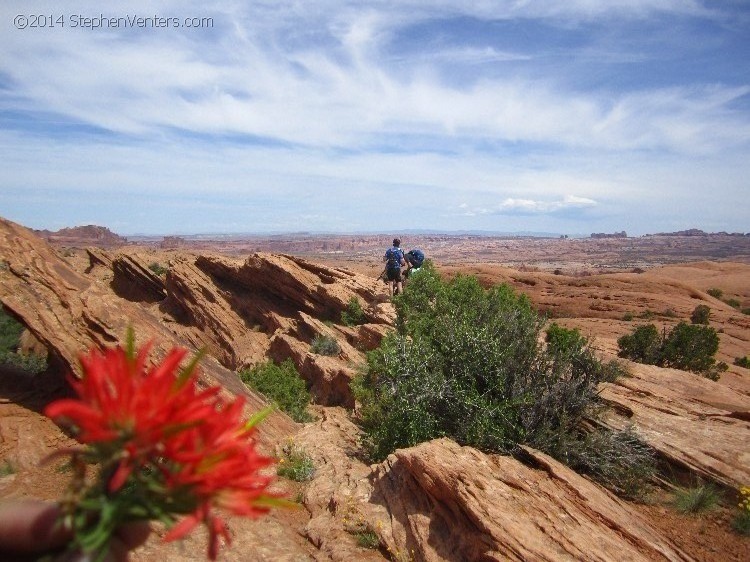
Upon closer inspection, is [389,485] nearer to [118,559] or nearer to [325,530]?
[325,530]

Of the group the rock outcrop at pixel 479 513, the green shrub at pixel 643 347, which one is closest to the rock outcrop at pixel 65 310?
the rock outcrop at pixel 479 513

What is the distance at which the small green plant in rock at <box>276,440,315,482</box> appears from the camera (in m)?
8.01

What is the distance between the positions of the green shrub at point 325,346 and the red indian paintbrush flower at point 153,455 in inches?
642

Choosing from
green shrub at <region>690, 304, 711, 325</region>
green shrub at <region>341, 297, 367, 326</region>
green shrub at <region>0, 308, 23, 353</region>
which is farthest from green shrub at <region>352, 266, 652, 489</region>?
green shrub at <region>690, 304, 711, 325</region>

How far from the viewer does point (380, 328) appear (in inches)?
690

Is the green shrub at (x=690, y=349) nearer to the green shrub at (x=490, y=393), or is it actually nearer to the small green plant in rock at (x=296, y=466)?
the green shrub at (x=490, y=393)

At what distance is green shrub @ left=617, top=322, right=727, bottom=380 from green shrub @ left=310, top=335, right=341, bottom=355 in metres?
9.98

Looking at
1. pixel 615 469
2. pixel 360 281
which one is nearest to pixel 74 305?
pixel 615 469

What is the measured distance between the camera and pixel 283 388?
13.9 meters

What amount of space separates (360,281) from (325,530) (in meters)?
16.0

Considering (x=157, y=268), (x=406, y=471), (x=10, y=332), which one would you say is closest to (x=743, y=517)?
(x=406, y=471)

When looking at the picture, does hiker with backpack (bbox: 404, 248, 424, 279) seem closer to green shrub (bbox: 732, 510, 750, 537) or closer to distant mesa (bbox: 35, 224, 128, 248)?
green shrub (bbox: 732, 510, 750, 537)

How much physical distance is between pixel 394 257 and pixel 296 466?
436 inches

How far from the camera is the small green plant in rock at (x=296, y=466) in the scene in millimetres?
8008
